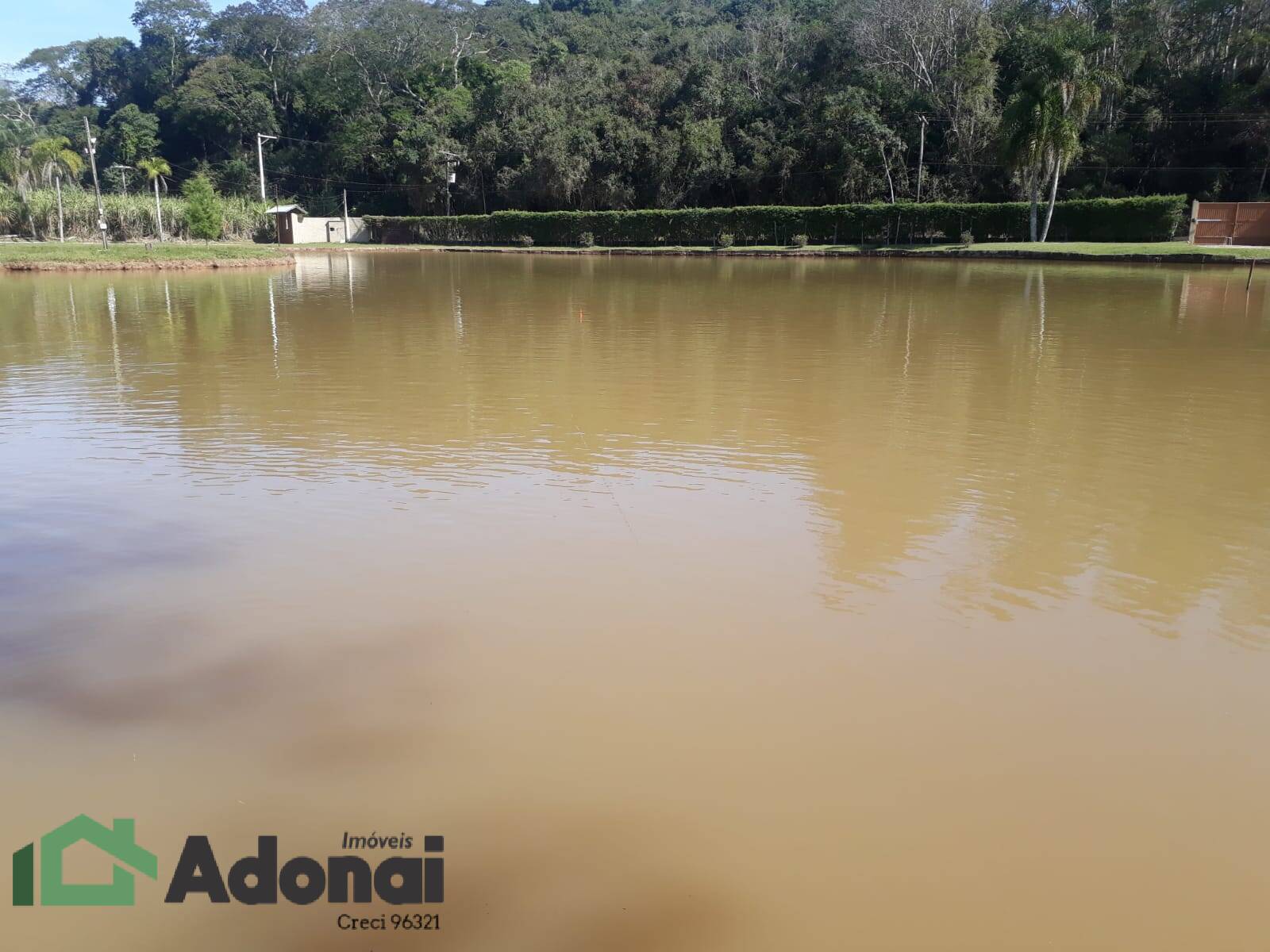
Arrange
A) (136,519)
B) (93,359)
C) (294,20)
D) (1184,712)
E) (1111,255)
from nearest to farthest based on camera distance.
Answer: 1. (1184,712)
2. (136,519)
3. (93,359)
4. (1111,255)
5. (294,20)

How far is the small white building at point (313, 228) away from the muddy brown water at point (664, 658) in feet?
179

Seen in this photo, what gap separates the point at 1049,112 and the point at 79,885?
1786 inches

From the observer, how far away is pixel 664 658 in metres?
4.97

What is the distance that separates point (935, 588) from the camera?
19.0ft

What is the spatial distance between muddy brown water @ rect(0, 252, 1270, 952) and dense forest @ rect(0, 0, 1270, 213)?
125 ft

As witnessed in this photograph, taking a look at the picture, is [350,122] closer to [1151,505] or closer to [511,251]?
[511,251]

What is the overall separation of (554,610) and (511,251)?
167 feet

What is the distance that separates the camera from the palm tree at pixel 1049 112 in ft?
131

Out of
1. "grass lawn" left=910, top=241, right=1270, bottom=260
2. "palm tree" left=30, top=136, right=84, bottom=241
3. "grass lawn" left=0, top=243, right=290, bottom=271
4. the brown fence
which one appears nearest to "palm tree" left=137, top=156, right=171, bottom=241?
→ "palm tree" left=30, top=136, right=84, bottom=241

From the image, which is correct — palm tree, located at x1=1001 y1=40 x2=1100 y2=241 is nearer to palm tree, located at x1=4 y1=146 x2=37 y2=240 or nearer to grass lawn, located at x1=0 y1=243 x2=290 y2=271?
grass lawn, located at x1=0 y1=243 x2=290 y2=271

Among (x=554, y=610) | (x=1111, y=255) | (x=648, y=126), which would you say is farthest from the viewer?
(x=648, y=126)

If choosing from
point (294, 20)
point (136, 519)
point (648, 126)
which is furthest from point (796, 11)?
point (136, 519)

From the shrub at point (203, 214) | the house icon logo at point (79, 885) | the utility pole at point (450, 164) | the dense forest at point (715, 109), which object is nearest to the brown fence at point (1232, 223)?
the dense forest at point (715, 109)

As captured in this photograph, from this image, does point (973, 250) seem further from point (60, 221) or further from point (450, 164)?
point (60, 221)
